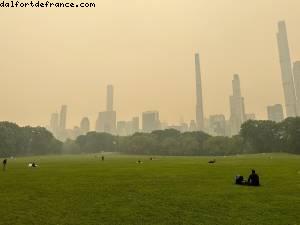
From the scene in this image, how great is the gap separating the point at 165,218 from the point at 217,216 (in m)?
2.98

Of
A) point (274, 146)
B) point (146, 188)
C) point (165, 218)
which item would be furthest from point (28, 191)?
point (274, 146)

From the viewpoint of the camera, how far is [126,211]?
18328 millimetres

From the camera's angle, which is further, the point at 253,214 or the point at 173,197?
the point at 173,197

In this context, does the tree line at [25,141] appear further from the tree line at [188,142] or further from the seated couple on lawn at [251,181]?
the seated couple on lawn at [251,181]

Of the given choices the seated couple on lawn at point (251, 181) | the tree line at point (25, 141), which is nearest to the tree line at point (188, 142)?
the tree line at point (25, 141)

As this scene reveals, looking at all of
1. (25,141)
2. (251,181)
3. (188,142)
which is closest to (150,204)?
(251,181)

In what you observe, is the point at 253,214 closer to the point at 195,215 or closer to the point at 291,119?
the point at 195,215

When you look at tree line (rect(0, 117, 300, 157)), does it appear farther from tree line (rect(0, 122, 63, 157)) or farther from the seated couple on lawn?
the seated couple on lawn

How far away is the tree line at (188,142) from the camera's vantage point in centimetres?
14112

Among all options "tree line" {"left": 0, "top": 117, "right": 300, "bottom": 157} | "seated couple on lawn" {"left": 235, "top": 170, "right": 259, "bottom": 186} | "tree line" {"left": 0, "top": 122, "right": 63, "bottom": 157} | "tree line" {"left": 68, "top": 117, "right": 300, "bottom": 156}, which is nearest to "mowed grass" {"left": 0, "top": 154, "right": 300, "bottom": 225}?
"seated couple on lawn" {"left": 235, "top": 170, "right": 259, "bottom": 186}

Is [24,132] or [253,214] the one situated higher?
[24,132]

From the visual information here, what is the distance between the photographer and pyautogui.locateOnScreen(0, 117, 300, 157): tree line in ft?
463

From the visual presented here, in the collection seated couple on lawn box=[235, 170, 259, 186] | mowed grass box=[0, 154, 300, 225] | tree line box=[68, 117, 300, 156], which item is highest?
tree line box=[68, 117, 300, 156]

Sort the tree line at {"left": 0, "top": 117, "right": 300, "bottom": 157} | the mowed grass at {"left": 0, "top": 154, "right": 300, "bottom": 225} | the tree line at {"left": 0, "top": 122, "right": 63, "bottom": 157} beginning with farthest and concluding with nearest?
the tree line at {"left": 0, "top": 122, "right": 63, "bottom": 157} → the tree line at {"left": 0, "top": 117, "right": 300, "bottom": 157} → the mowed grass at {"left": 0, "top": 154, "right": 300, "bottom": 225}
